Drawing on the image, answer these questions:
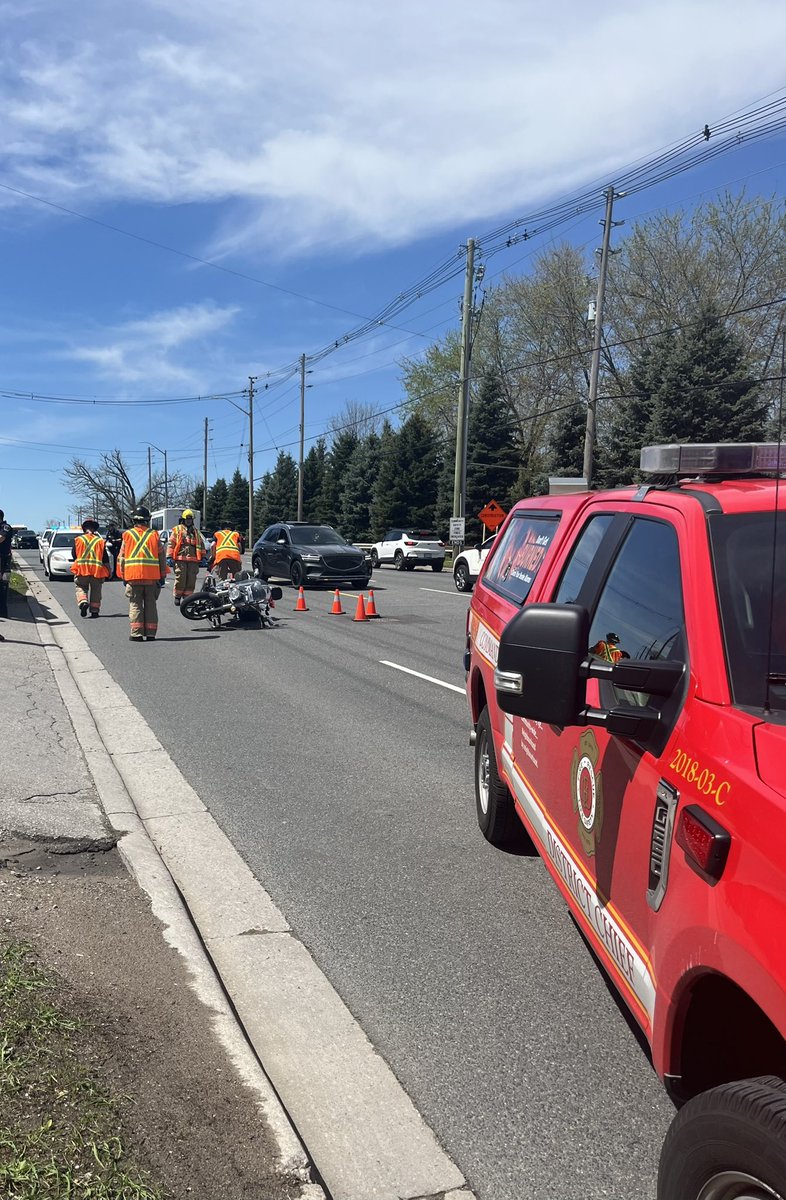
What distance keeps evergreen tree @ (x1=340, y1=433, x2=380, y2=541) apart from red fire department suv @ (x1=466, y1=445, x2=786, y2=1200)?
212 ft

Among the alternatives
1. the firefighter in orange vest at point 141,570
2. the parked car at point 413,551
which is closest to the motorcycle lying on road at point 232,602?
the firefighter in orange vest at point 141,570

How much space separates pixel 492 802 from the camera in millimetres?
5340

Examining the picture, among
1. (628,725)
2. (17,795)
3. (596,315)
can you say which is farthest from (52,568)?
(628,725)

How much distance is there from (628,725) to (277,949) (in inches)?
93.1

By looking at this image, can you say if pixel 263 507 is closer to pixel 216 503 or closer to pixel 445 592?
pixel 216 503

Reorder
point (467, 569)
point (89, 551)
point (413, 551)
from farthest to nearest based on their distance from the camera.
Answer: point (413, 551) → point (467, 569) → point (89, 551)

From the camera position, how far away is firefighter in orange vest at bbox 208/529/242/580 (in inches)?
706

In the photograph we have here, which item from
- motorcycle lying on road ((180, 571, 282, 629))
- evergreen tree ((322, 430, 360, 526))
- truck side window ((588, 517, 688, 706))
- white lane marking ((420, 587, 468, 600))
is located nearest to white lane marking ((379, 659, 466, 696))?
motorcycle lying on road ((180, 571, 282, 629))

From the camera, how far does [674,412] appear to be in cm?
3341

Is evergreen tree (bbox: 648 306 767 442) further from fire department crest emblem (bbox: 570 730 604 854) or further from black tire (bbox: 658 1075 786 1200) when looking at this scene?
black tire (bbox: 658 1075 786 1200)

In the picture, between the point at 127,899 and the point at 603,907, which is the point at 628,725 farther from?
the point at 127,899

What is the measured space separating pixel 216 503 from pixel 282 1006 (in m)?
116

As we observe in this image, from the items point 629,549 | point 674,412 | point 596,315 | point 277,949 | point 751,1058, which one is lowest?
point 277,949

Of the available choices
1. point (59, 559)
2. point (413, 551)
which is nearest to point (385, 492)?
point (413, 551)
